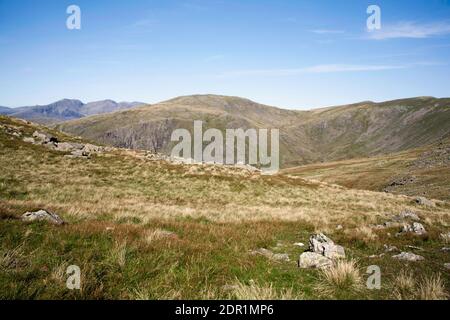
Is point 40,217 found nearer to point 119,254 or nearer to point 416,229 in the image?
point 119,254

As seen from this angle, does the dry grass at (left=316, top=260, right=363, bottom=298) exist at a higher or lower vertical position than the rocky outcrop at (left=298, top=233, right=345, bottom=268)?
higher

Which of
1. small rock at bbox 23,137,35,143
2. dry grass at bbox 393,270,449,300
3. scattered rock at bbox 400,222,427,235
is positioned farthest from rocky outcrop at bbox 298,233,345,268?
small rock at bbox 23,137,35,143

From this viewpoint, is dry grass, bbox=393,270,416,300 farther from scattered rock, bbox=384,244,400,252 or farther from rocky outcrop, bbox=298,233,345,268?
scattered rock, bbox=384,244,400,252

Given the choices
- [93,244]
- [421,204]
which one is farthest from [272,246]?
[421,204]

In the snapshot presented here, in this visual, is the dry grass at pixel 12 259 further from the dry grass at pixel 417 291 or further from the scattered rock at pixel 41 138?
the scattered rock at pixel 41 138

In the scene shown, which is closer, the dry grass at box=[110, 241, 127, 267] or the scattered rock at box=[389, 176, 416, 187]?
the dry grass at box=[110, 241, 127, 267]

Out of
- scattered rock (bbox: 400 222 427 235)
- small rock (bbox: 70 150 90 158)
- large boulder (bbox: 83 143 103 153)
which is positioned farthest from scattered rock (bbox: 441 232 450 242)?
large boulder (bbox: 83 143 103 153)

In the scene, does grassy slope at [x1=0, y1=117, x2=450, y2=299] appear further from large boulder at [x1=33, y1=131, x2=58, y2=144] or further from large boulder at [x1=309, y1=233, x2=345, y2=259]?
large boulder at [x1=33, y1=131, x2=58, y2=144]

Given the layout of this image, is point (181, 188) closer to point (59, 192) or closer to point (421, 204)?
point (59, 192)

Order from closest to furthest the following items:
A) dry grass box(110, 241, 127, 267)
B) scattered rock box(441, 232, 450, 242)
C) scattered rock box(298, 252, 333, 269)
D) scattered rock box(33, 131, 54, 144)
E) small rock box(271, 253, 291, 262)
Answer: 1. dry grass box(110, 241, 127, 267)
2. scattered rock box(298, 252, 333, 269)
3. small rock box(271, 253, 291, 262)
4. scattered rock box(441, 232, 450, 242)
5. scattered rock box(33, 131, 54, 144)

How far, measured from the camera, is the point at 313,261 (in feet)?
31.3

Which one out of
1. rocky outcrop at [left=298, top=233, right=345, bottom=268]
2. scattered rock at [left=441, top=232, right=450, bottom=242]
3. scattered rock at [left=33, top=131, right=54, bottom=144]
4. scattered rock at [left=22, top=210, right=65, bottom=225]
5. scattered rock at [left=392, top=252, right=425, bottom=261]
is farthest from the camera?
scattered rock at [left=33, top=131, right=54, bottom=144]

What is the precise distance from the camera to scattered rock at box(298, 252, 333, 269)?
925 centimetres

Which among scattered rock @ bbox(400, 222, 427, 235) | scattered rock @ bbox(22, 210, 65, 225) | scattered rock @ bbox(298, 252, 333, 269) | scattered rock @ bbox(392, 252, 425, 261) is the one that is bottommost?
scattered rock @ bbox(400, 222, 427, 235)
